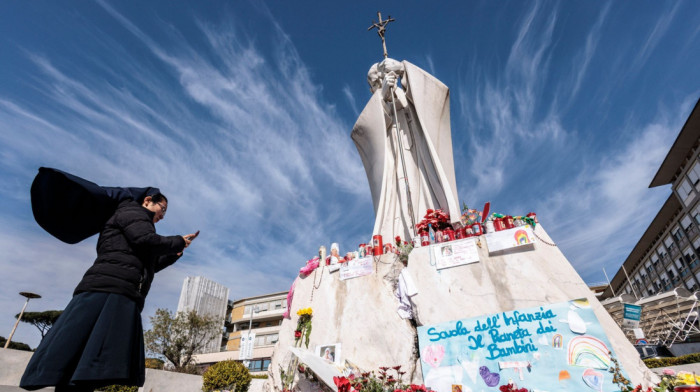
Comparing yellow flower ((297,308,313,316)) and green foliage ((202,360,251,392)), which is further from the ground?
yellow flower ((297,308,313,316))

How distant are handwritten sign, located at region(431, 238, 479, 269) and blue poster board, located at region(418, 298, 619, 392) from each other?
4.12ft

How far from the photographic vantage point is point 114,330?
7.55 ft

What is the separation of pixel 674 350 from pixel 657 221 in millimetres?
34020

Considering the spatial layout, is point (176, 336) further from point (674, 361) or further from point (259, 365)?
point (674, 361)

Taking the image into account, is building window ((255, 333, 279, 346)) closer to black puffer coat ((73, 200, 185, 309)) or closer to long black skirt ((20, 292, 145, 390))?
black puffer coat ((73, 200, 185, 309))

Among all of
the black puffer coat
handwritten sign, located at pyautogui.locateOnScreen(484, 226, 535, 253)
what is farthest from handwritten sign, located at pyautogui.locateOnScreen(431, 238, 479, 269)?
the black puffer coat

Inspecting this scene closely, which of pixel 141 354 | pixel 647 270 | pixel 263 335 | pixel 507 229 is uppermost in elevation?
pixel 647 270

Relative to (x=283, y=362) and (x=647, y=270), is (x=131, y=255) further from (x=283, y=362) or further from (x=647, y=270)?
(x=647, y=270)

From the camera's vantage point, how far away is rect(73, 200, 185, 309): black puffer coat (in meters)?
2.47

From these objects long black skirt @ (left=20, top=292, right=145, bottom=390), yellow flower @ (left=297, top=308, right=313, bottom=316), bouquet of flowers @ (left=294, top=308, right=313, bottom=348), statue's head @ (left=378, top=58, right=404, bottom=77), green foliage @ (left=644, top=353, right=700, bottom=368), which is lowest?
long black skirt @ (left=20, top=292, right=145, bottom=390)

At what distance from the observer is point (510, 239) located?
24.0 ft

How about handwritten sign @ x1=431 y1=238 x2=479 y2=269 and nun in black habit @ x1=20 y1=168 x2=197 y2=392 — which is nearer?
nun in black habit @ x1=20 y1=168 x2=197 y2=392

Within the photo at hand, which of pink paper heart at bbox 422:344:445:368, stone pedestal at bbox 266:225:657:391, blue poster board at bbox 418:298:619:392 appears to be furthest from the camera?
pink paper heart at bbox 422:344:445:368

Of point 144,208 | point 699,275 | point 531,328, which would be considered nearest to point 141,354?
point 144,208
